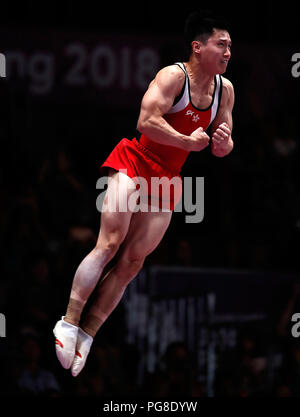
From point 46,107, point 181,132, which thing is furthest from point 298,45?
point 181,132

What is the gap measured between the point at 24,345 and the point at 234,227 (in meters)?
3.34

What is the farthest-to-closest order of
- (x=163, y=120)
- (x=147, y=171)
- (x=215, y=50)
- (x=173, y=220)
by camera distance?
1. (x=173, y=220)
2. (x=147, y=171)
3. (x=215, y=50)
4. (x=163, y=120)

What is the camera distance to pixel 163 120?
5.66 meters

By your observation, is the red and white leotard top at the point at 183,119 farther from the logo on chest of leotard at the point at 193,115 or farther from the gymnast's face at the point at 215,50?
the gymnast's face at the point at 215,50

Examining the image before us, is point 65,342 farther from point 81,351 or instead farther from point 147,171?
point 147,171

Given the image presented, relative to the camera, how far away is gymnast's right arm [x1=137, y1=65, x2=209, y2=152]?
563cm

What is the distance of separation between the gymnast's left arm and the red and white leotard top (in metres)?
0.07

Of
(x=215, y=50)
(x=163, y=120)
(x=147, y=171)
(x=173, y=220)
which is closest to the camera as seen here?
(x=163, y=120)

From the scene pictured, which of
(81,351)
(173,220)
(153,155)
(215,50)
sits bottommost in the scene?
(81,351)

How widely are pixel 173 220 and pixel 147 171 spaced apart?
12.5 ft

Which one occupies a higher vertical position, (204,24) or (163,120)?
(204,24)

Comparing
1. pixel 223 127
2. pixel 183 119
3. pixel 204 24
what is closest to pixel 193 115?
pixel 183 119

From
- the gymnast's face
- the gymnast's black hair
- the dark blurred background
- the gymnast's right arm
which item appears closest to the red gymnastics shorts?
the gymnast's right arm

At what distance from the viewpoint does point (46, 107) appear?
10453 millimetres
